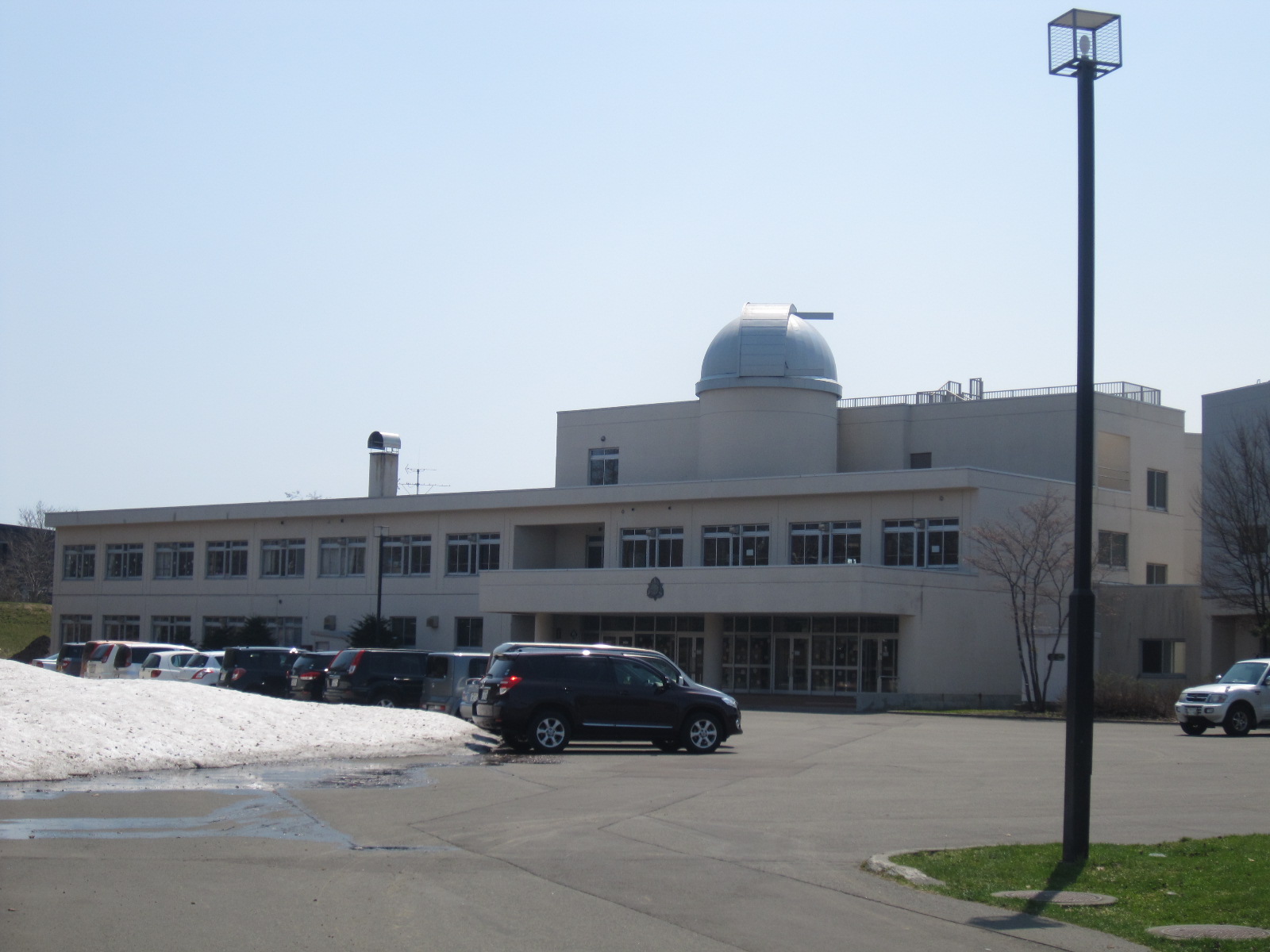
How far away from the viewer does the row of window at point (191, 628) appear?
5697 centimetres

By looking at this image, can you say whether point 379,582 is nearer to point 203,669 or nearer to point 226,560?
point 226,560

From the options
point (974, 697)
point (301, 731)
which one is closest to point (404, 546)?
point (974, 697)

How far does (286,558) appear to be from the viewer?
63062 mm

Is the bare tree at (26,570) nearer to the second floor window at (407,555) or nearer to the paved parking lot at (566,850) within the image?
the second floor window at (407,555)

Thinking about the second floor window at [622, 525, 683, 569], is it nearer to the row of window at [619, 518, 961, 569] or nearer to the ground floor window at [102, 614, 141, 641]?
the row of window at [619, 518, 961, 569]

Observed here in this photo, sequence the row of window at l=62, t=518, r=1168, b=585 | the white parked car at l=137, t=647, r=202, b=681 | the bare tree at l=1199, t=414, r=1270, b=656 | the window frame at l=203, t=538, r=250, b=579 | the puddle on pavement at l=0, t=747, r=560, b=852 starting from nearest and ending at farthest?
the puddle on pavement at l=0, t=747, r=560, b=852 < the white parked car at l=137, t=647, r=202, b=681 < the bare tree at l=1199, t=414, r=1270, b=656 < the row of window at l=62, t=518, r=1168, b=585 < the window frame at l=203, t=538, r=250, b=579

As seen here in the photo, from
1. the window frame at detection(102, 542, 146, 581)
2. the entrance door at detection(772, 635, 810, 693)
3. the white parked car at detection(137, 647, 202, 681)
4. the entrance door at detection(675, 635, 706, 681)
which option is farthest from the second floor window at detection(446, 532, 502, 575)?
the white parked car at detection(137, 647, 202, 681)

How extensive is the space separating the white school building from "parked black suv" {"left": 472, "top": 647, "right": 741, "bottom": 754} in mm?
21699

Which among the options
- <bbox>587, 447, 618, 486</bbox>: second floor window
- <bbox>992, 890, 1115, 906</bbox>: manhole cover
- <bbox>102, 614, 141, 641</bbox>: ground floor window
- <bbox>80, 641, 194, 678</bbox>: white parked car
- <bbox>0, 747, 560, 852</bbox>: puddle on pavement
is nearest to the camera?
<bbox>992, 890, 1115, 906</bbox>: manhole cover

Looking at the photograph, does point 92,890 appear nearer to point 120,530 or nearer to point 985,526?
point 985,526

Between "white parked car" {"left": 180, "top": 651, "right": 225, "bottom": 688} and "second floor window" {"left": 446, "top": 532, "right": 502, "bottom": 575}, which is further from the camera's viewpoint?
"second floor window" {"left": 446, "top": 532, "right": 502, "bottom": 575}

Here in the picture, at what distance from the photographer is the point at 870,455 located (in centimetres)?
5788

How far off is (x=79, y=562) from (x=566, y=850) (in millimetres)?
66270

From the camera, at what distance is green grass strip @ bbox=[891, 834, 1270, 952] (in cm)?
889
